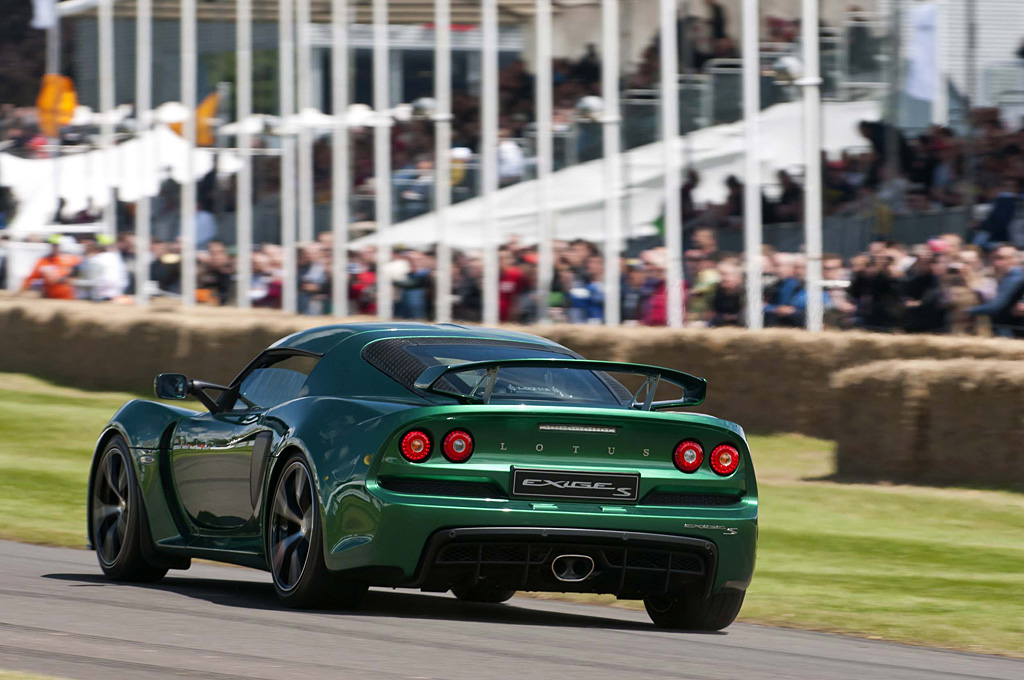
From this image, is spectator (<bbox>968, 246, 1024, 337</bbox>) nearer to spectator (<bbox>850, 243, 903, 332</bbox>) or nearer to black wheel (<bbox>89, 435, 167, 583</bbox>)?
spectator (<bbox>850, 243, 903, 332</bbox>)

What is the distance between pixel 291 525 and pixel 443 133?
17.0 meters

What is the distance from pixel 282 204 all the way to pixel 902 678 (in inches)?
814

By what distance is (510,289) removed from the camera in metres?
21.1

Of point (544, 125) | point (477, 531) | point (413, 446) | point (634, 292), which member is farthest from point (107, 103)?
point (477, 531)

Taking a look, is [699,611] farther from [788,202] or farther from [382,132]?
[382,132]

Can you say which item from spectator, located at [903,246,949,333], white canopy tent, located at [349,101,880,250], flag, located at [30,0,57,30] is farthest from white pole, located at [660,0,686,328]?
flag, located at [30,0,57,30]

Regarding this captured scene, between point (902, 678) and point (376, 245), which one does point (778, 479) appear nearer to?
point (902, 678)

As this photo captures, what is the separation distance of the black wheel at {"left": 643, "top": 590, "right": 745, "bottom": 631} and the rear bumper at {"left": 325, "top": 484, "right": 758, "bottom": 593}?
1.32 ft

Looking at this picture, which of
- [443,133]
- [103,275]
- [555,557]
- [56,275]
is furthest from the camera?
[103,275]

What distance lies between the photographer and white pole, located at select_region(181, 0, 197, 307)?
89.6ft

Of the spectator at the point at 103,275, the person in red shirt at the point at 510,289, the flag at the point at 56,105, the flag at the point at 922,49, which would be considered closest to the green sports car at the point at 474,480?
the flag at the point at 922,49

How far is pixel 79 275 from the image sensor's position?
90.3 feet

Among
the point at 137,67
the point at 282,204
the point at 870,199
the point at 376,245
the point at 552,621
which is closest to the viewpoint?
the point at 552,621

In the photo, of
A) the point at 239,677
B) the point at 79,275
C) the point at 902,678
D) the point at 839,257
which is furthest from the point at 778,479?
the point at 79,275
